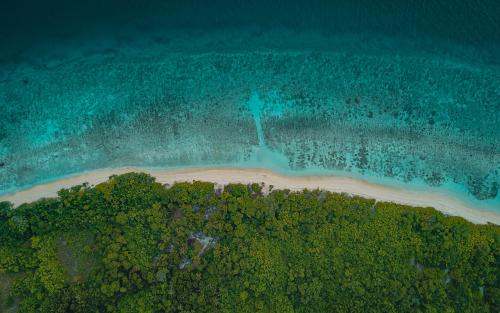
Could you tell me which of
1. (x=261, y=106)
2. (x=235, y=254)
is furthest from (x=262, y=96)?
(x=235, y=254)

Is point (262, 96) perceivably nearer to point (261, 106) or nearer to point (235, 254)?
point (261, 106)

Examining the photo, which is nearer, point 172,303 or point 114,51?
point 172,303

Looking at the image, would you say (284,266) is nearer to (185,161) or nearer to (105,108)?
(185,161)

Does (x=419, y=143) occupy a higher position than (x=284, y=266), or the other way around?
(x=419, y=143)

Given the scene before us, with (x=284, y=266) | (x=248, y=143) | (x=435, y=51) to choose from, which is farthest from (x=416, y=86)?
(x=284, y=266)

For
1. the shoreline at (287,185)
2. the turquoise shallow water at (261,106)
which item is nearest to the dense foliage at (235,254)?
the shoreline at (287,185)

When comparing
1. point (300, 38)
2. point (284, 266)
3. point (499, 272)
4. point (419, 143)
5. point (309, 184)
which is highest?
point (300, 38)
